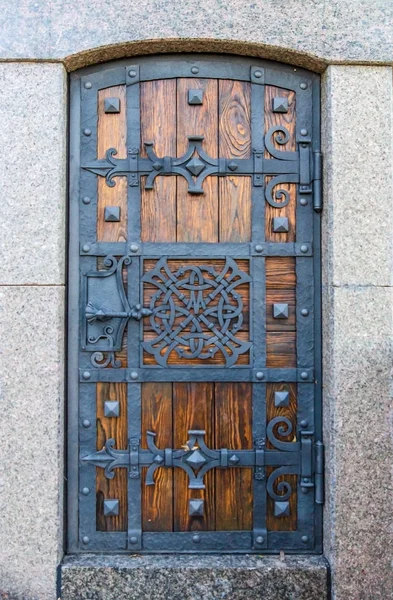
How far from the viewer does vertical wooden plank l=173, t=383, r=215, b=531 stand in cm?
220

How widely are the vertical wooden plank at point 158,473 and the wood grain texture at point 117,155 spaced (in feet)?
2.23

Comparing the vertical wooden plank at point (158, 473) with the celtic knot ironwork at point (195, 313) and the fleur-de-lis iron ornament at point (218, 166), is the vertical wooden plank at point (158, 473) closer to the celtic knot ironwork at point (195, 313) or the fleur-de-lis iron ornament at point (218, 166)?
the celtic knot ironwork at point (195, 313)

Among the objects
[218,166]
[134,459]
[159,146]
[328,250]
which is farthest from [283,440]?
[159,146]

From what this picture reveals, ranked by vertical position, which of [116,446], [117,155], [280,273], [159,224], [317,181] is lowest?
[116,446]

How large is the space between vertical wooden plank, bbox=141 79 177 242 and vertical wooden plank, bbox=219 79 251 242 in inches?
8.3

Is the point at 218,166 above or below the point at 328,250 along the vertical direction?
above

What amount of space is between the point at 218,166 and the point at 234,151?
10cm

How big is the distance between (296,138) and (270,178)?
211 mm

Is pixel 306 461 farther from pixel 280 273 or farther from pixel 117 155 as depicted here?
pixel 117 155

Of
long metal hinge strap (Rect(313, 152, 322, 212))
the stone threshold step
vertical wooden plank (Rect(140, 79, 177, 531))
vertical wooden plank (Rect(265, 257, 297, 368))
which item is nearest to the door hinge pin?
the stone threshold step

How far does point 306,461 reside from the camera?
2184 millimetres

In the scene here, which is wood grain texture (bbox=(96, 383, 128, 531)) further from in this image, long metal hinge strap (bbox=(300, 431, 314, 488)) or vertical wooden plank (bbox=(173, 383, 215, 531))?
long metal hinge strap (bbox=(300, 431, 314, 488))

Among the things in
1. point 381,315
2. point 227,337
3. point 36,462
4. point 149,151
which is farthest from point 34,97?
point 381,315

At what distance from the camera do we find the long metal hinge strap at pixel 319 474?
84.7 inches
